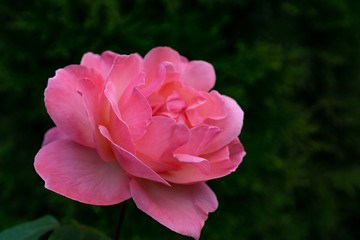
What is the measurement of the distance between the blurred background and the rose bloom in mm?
517

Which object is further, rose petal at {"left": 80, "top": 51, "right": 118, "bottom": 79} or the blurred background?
the blurred background

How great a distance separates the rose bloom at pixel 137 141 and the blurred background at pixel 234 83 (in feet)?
1.70

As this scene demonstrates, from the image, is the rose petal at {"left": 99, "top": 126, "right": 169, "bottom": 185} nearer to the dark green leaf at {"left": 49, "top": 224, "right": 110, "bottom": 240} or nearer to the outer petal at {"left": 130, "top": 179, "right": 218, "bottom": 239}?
the outer petal at {"left": 130, "top": 179, "right": 218, "bottom": 239}

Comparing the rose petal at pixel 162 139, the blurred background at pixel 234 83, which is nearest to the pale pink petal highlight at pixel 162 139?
the rose petal at pixel 162 139

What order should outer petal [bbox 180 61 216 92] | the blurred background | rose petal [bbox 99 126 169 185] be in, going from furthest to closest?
the blurred background < outer petal [bbox 180 61 216 92] < rose petal [bbox 99 126 169 185]

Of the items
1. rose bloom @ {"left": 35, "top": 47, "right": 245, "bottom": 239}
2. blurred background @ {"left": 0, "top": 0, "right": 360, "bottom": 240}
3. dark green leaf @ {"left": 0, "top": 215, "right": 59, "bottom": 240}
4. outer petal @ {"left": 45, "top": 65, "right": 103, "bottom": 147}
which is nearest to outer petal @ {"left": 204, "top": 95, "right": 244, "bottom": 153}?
rose bloom @ {"left": 35, "top": 47, "right": 245, "bottom": 239}

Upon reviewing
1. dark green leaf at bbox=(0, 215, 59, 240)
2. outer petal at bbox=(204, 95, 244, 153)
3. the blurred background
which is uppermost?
outer petal at bbox=(204, 95, 244, 153)

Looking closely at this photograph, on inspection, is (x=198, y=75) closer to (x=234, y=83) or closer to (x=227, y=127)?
(x=227, y=127)

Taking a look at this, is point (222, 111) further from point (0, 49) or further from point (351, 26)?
point (351, 26)

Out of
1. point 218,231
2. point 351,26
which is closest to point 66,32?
point 218,231

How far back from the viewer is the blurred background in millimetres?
1007

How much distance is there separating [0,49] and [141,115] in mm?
860

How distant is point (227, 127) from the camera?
1.29 feet

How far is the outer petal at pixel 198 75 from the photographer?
0.44 meters
